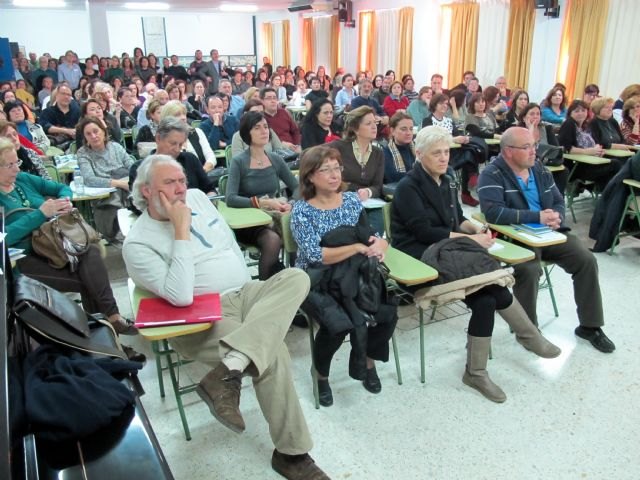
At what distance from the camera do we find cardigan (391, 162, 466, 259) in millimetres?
2578

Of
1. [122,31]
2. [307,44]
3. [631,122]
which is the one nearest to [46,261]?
[631,122]

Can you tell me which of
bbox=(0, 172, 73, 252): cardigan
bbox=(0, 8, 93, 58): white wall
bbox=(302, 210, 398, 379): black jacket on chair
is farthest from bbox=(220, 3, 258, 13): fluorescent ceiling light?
bbox=(302, 210, 398, 379): black jacket on chair

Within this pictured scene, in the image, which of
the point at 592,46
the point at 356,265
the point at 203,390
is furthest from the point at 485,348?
the point at 592,46

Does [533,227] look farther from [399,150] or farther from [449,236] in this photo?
[399,150]

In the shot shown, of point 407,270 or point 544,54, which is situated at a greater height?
point 544,54

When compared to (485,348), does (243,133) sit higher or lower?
higher

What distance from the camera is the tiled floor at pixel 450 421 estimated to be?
194 cm

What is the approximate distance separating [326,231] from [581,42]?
7.38m

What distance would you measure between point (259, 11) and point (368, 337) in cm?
1544

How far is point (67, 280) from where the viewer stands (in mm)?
2578

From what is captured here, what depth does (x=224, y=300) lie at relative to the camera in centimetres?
212

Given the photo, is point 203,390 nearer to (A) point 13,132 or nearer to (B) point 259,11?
(A) point 13,132

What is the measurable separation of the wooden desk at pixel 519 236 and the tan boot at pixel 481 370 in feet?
1.76

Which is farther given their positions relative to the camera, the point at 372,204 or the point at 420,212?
the point at 372,204
